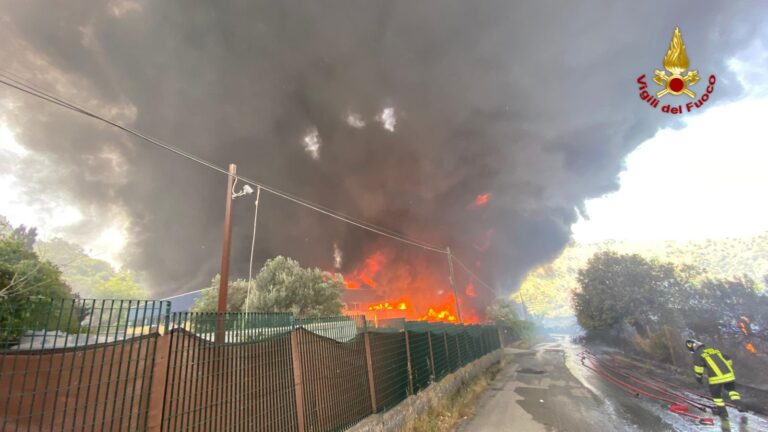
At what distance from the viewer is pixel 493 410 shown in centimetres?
998

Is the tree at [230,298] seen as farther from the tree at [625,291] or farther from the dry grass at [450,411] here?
the tree at [625,291]

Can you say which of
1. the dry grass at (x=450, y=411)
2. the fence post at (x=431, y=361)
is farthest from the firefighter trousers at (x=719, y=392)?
the fence post at (x=431, y=361)

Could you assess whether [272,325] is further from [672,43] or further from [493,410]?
[672,43]

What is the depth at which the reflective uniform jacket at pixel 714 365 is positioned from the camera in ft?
28.3

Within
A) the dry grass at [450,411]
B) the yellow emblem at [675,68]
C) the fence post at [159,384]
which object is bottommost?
the dry grass at [450,411]

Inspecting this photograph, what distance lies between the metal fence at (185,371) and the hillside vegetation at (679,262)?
120 feet

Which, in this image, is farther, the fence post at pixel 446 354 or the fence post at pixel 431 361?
the fence post at pixel 446 354

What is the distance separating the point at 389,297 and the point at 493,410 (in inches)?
2699

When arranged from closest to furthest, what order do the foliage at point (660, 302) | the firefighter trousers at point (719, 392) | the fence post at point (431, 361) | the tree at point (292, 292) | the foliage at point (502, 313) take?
1. the firefighter trousers at point (719, 392)
2. the fence post at point (431, 361)
3. the foliage at point (660, 302)
4. the tree at point (292, 292)
5. the foliage at point (502, 313)

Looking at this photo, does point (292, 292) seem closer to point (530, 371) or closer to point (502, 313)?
point (530, 371)

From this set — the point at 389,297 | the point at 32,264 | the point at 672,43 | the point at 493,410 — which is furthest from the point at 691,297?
the point at 389,297

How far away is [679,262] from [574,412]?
52326 mm

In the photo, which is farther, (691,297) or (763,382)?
(691,297)

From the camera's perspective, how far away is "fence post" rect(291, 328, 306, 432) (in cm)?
562
